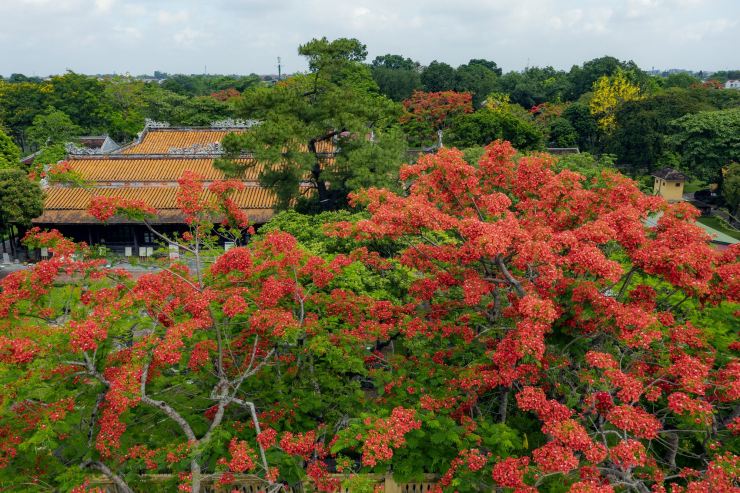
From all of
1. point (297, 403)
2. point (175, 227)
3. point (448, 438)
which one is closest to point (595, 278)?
point (448, 438)

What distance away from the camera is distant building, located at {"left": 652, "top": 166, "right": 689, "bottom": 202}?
121 ft

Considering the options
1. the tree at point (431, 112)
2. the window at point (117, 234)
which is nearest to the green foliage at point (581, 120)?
the tree at point (431, 112)

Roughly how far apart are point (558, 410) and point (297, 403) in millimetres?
4471

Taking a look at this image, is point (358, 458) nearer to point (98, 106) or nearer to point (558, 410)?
point (558, 410)

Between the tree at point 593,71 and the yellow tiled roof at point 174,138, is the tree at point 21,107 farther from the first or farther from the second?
the tree at point 593,71

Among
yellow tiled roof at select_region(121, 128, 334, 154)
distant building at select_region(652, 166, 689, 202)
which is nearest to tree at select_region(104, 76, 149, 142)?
yellow tiled roof at select_region(121, 128, 334, 154)

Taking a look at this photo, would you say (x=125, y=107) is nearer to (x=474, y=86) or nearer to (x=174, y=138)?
(x=174, y=138)

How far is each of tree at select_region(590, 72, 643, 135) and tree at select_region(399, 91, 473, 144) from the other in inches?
557

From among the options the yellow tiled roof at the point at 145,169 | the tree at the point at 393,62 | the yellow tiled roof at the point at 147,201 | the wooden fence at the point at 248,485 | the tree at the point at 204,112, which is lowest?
the wooden fence at the point at 248,485

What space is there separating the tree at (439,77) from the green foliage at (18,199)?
53.3m

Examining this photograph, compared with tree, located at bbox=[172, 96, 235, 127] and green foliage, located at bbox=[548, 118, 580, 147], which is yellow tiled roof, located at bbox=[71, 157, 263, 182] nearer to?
tree, located at bbox=[172, 96, 235, 127]

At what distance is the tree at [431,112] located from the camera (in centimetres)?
5488

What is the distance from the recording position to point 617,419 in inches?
229

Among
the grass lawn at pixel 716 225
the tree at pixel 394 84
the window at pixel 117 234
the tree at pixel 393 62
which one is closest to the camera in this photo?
the window at pixel 117 234
